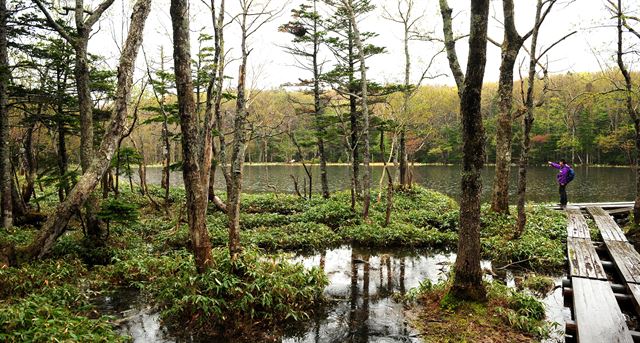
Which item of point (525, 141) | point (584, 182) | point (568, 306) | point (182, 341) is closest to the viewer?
point (182, 341)

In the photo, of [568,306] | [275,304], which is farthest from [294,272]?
[568,306]

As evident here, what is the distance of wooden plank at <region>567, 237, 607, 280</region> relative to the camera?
7.98m

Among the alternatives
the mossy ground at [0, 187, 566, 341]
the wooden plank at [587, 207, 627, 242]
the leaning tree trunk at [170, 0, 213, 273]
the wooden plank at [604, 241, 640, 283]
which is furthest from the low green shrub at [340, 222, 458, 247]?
the leaning tree trunk at [170, 0, 213, 273]

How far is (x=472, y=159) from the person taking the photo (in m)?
6.34

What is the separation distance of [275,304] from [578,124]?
61.2 meters

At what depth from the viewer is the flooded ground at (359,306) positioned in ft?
20.5

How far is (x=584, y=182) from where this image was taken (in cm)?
3628

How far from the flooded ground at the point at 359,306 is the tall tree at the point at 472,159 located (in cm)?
135

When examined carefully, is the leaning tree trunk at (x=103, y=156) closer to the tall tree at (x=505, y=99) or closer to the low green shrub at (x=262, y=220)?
the low green shrub at (x=262, y=220)

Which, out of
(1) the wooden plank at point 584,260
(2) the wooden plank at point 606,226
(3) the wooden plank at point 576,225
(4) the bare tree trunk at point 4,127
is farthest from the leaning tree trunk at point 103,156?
(2) the wooden plank at point 606,226

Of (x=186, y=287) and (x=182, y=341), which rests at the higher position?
(x=186, y=287)

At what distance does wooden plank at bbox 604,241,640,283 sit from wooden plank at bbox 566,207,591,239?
1235 mm

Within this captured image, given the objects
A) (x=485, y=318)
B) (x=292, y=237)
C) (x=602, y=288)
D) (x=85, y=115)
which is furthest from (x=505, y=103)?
(x=85, y=115)

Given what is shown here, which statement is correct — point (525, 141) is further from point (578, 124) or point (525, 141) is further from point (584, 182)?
point (578, 124)
